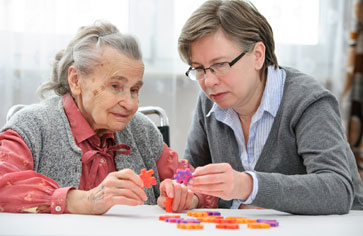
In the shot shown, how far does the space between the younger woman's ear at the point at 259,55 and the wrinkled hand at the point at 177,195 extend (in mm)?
536

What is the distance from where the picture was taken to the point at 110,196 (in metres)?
1.27

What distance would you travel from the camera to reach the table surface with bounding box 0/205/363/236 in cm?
100

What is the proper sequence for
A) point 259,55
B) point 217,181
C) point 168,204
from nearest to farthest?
point 217,181, point 168,204, point 259,55

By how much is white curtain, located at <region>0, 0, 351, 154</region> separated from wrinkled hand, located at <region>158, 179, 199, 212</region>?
1031mm

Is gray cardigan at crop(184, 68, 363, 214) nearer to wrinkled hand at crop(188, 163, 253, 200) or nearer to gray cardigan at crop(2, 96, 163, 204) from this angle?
wrinkled hand at crop(188, 163, 253, 200)

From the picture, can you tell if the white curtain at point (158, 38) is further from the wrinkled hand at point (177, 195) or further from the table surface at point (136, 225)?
the table surface at point (136, 225)

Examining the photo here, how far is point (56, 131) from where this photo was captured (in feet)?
5.16

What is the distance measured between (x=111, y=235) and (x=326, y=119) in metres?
0.88

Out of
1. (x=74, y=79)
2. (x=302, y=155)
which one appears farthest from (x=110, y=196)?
(x=302, y=155)

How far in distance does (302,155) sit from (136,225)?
71 cm

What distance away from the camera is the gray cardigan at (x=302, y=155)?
1.37 m

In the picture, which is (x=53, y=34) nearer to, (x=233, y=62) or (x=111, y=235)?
(x=233, y=62)

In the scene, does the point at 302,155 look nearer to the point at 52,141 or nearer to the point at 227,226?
the point at 227,226

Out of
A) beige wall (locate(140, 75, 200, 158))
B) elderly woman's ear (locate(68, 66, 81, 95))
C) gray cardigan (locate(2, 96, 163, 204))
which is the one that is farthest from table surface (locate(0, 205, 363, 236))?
beige wall (locate(140, 75, 200, 158))
